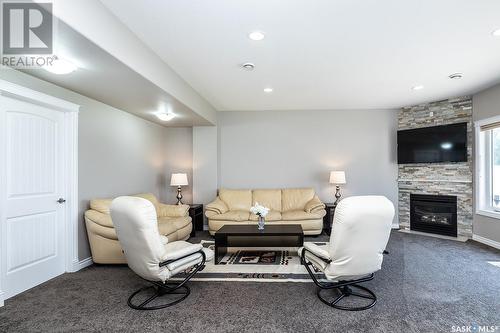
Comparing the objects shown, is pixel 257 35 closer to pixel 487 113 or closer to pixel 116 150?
pixel 116 150

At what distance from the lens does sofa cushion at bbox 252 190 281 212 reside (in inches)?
228

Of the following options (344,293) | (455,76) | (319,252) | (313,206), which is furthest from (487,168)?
(319,252)

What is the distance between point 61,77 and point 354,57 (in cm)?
335

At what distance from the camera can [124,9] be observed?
2.31 meters

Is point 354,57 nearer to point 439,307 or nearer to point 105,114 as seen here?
point 439,307

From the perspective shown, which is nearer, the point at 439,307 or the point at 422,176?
the point at 439,307

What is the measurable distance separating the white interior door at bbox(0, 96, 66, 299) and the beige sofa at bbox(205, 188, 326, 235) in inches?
99.0

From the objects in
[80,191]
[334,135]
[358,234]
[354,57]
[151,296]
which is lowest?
[151,296]

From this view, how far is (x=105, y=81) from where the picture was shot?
3115 mm

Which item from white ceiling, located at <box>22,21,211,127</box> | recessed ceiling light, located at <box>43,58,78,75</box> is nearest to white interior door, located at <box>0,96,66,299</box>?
white ceiling, located at <box>22,21,211,127</box>

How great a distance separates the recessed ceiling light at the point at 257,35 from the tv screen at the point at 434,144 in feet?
14.3

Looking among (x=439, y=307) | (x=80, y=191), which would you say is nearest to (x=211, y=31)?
(x=80, y=191)

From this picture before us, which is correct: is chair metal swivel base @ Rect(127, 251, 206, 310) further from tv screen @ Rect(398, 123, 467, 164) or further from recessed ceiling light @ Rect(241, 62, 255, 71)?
tv screen @ Rect(398, 123, 467, 164)

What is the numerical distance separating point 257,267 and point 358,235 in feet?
5.46
